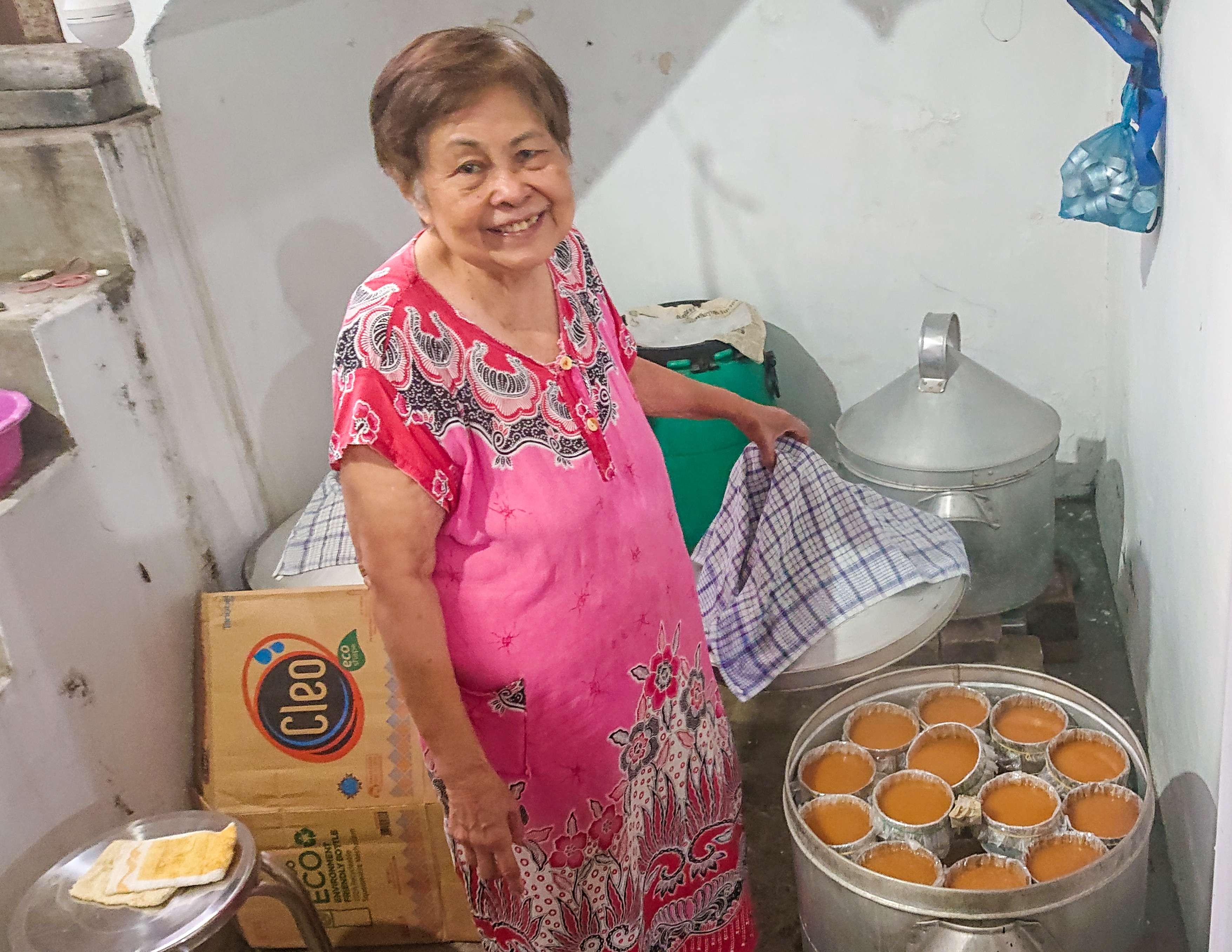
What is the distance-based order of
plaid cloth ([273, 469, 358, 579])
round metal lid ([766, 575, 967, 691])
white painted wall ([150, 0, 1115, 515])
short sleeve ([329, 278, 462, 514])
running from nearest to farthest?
short sleeve ([329, 278, 462, 514]) → round metal lid ([766, 575, 967, 691]) → plaid cloth ([273, 469, 358, 579]) → white painted wall ([150, 0, 1115, 515])

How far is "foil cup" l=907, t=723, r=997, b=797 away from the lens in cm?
191

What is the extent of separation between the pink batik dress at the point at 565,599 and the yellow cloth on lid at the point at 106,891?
450 millimetres

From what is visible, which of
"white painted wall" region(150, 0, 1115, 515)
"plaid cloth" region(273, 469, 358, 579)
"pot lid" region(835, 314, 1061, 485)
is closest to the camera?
"plaid cloth" region(273, 469, 358, 579)

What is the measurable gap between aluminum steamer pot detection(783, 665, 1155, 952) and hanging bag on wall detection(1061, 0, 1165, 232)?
0.95m

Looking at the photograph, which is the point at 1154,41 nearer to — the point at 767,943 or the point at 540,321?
the point at 540,321

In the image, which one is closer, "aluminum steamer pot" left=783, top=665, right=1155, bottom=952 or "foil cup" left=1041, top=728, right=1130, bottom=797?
"aluminum steamer pot" left=783, top=665, right=1155, bottom=952

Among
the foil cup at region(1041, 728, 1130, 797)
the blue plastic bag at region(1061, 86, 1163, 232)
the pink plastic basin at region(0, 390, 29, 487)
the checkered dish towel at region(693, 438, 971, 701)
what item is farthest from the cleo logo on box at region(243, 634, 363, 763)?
the blue plastic bag at region(1061, 86, 1163, 232)

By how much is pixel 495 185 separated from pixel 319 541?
4.24 ft

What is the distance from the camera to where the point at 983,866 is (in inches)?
70.8

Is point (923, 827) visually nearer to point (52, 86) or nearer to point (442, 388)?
point (442, 388)

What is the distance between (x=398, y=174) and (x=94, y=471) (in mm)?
1043

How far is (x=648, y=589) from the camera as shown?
1.60 meters

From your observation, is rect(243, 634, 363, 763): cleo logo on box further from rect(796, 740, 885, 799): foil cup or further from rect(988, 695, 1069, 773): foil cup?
rect(988, 695, 1069, 773): foil cup

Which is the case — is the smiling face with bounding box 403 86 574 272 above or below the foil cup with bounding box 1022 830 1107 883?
above
